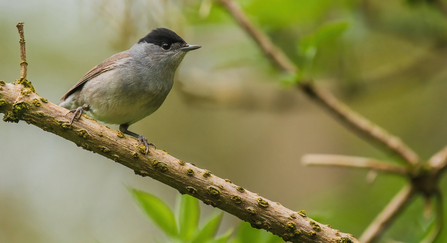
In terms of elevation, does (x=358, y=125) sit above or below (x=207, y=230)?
above

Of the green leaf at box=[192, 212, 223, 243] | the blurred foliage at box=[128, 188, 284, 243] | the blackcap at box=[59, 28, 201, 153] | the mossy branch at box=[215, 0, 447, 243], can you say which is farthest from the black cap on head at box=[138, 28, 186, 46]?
the green leaf at box=[192, 212, 223, 243]

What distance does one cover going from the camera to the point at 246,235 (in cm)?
203

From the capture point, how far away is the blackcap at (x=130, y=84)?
3.41m

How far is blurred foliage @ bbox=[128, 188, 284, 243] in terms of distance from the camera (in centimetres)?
203

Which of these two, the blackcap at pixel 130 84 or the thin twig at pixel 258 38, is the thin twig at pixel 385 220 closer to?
the thin twig at pixel 258 38

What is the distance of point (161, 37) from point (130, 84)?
2.65ft

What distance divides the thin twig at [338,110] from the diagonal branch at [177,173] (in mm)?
1529

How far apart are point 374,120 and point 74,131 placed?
6105 mm

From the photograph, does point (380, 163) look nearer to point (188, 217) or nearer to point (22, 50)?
point (188, 217)

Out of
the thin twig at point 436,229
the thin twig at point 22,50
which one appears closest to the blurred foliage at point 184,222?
the thin twig at point 22,50

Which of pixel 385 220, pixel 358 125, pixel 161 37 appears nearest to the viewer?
pixel 385 220

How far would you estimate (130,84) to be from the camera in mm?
3422

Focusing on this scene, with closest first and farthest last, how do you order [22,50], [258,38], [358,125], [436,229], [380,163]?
[22,50]
[436,229]
[380,163]
[358,125]
[258,38]

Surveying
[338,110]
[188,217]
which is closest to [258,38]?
Result: [338,110]
